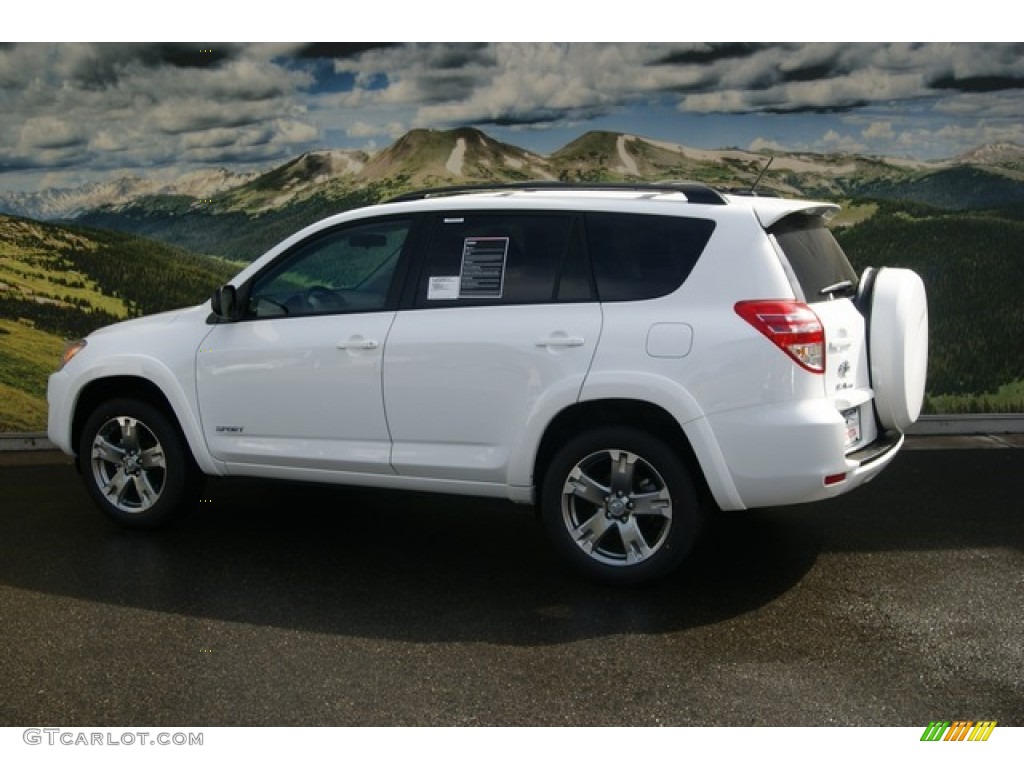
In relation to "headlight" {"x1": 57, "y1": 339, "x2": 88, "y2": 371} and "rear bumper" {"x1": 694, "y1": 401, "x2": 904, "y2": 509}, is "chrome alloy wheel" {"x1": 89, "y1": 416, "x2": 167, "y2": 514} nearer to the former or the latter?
"headlight" {"x1": 57, "y1": 339, "x2": 88, "y2": 371}

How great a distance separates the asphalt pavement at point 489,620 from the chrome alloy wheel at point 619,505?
0.20m

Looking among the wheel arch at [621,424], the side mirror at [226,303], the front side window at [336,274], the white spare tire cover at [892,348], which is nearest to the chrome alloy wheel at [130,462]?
the side mirror at [226,303]

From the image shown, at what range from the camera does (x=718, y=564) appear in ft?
20.1

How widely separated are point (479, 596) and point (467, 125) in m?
5.20

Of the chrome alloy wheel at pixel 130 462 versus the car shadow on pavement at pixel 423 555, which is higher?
the chrome alloy wheel at pixel 130 462

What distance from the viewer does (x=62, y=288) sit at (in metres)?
10.1

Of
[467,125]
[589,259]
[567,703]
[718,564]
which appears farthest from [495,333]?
[467,125]

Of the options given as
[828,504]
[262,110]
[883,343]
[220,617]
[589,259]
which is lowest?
[828,504]

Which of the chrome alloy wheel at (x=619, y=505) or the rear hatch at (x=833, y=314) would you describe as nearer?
the rear hatch at (x=833, y=314)

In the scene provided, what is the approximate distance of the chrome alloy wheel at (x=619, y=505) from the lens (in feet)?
18.5
